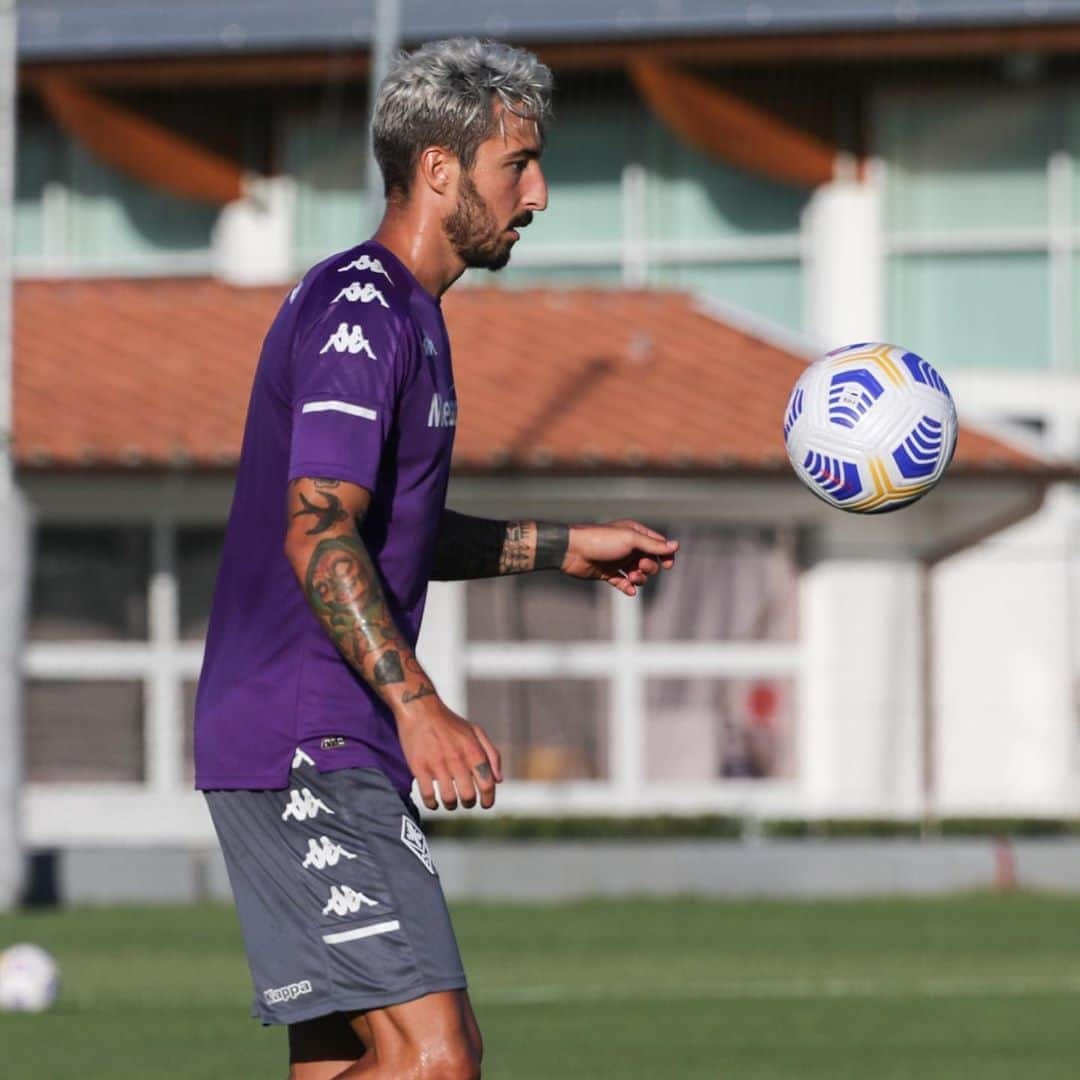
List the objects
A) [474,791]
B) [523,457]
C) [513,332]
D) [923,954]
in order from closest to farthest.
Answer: [474,791] → [923,954] → [523,457] → [513,332]

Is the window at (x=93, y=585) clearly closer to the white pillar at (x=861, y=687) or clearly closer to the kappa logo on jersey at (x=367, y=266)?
the white pillar at (x=861, y=687)

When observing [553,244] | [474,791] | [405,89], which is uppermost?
[553,244]

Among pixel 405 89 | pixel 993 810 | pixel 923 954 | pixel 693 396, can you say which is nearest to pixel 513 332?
pixel 693 396

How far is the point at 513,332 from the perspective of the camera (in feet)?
80.1

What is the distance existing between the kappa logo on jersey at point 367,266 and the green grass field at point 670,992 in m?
5.23

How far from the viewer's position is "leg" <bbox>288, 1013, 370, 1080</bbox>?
215 inches

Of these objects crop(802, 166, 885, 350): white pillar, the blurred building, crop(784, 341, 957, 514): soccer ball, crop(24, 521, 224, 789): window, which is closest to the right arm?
crop(784, 341, 957, 514): soccer ball

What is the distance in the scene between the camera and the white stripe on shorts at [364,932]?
5047mm

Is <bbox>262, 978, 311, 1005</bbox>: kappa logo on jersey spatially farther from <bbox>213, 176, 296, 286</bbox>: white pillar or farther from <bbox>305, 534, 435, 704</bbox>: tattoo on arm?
<bbox>213, 176, 296, 286</bbox>: white pillar

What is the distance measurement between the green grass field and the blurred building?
4.84 metres

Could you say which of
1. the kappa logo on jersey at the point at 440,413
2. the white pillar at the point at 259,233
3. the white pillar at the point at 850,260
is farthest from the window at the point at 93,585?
the kappa logo on jersey at the point at 440,413

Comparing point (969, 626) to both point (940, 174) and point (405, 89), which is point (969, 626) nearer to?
point (940, 174)

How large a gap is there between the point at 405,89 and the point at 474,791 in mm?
1501

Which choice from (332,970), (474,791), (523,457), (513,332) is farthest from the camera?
(513,332)
